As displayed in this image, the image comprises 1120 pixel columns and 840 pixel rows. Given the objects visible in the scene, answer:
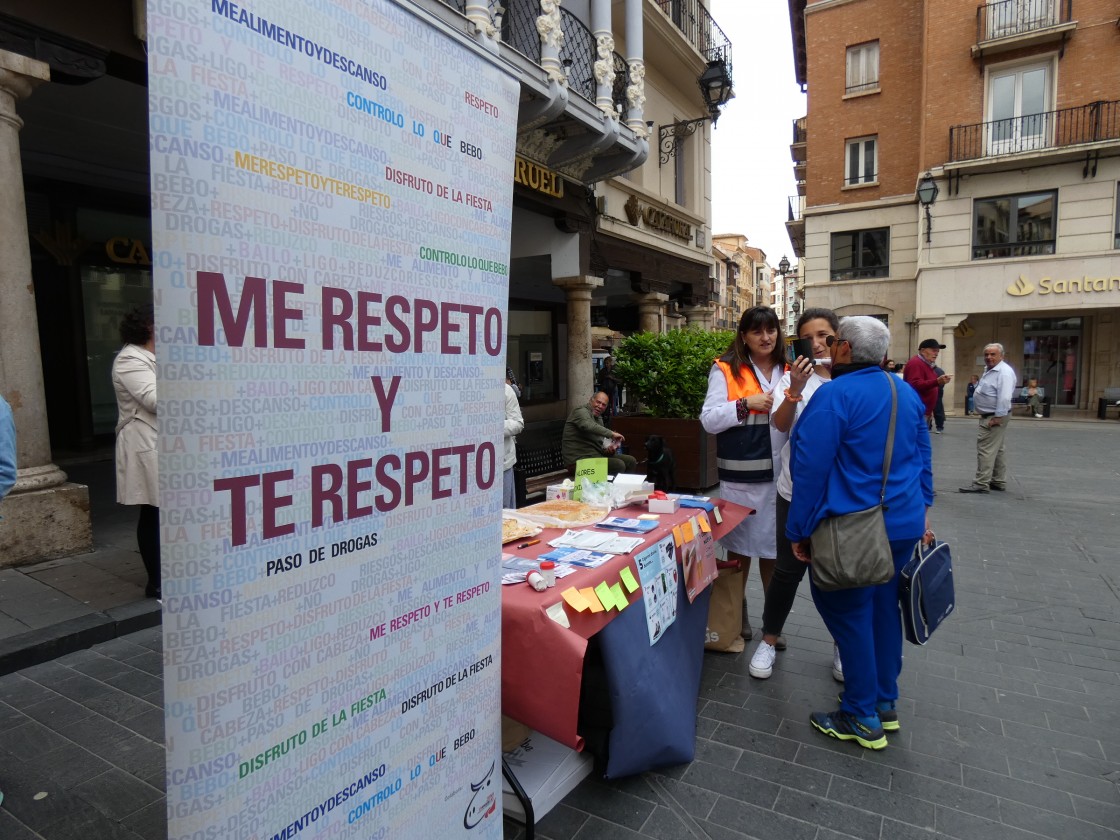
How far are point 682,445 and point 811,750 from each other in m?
5.85

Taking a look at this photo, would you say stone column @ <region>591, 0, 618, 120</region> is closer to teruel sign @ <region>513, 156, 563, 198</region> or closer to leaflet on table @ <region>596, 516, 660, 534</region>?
teruel sign @ <region>513, 156, 563, 198</region>

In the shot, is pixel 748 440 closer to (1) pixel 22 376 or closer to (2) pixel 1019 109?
(1) pixel 22 376

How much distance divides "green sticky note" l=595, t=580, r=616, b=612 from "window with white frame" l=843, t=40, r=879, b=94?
24.5 m

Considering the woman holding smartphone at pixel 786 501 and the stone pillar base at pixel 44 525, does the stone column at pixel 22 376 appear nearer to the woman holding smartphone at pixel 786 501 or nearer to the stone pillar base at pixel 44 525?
the stone pillar base at pixel 44 525

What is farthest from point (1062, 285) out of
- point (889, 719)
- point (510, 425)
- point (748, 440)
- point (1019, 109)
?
point (889, 719)

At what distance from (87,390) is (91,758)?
850 cm

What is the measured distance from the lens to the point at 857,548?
269 centimetres

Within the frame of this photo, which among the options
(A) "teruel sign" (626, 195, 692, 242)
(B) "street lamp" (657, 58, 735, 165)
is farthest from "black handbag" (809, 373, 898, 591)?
(A) "teruel sign" (626, 195, 692, 242)

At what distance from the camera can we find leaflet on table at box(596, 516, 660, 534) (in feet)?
9.92

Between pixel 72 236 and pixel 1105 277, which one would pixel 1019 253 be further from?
pixel 72 236

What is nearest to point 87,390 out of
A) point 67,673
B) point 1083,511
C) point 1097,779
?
point 67,673

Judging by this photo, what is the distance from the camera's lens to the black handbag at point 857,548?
2680mm

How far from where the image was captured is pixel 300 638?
4.44ft

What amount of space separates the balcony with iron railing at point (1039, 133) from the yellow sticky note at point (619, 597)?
21826 mm
